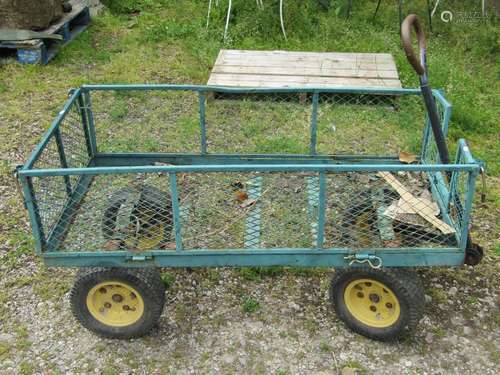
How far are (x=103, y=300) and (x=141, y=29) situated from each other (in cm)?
617

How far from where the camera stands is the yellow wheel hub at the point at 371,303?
3.37m

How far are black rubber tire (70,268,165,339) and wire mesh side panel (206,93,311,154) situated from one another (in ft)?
7.87

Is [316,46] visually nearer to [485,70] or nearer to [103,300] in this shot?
[485,70]

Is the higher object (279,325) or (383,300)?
(383,300)

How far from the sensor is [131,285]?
330 centimetres

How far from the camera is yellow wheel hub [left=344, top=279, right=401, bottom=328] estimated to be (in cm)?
337

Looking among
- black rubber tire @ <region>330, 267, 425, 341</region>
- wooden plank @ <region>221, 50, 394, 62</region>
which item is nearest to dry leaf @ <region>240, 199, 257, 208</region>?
black rubber tire @ <region>330, 267, 425, 341</region>

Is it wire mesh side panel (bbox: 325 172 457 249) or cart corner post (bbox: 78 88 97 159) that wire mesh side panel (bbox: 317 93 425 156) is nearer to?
wire mesh side panel (bbox: 325 172 457 249)

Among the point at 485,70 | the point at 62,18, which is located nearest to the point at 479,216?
the point at 485,70

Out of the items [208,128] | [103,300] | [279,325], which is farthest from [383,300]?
[208,128]

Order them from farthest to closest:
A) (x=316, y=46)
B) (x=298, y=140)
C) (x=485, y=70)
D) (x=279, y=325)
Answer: (x=316, y=46) → (x=485, y=70) → (x=298, y=140) → (x=279, y=325)

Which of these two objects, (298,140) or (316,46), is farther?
(316,46)

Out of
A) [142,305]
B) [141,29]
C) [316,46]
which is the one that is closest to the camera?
[142,305]

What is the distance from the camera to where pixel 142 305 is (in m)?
3.40
